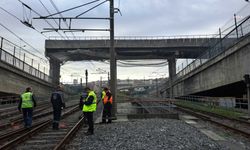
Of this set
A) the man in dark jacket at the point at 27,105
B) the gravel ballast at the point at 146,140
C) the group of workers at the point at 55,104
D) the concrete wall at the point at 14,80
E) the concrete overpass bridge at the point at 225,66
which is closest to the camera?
the gravel ballast at the point at 146,140

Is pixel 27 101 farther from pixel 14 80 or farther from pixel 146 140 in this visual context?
pixel 14 80

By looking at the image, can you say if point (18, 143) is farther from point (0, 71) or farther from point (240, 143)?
point (0, 71)

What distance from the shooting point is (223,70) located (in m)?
23.3

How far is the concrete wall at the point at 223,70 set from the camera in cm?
1908

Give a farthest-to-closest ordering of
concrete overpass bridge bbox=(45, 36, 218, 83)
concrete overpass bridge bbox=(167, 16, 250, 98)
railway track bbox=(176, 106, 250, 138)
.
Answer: concrete overpass bridge bbox=(45, 36, 218, 83) → concrete overpass bridge bbox=(167, 16, 250, 98) → railway track bbox=(176, 106, 250, 138)

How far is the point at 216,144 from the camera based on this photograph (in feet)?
29.2

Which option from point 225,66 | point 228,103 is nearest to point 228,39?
point 225,66

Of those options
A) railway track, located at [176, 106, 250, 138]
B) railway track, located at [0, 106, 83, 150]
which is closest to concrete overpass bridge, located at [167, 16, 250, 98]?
railway track, located at [176, 106, 250, 138]

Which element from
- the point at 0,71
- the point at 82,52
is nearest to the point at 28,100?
the point at 0,71

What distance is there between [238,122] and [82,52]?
27809 millimetres

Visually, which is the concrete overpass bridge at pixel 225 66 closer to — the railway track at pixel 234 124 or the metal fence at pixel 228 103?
the metal fence at pixel 228 103

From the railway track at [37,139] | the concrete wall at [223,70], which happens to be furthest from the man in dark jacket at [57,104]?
the concrete wall at [223,70]

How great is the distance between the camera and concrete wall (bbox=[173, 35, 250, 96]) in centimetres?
1908

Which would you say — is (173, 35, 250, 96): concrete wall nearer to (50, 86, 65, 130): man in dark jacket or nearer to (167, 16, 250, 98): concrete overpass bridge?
(167, 16, 250, 98): concrete overpass bridge
